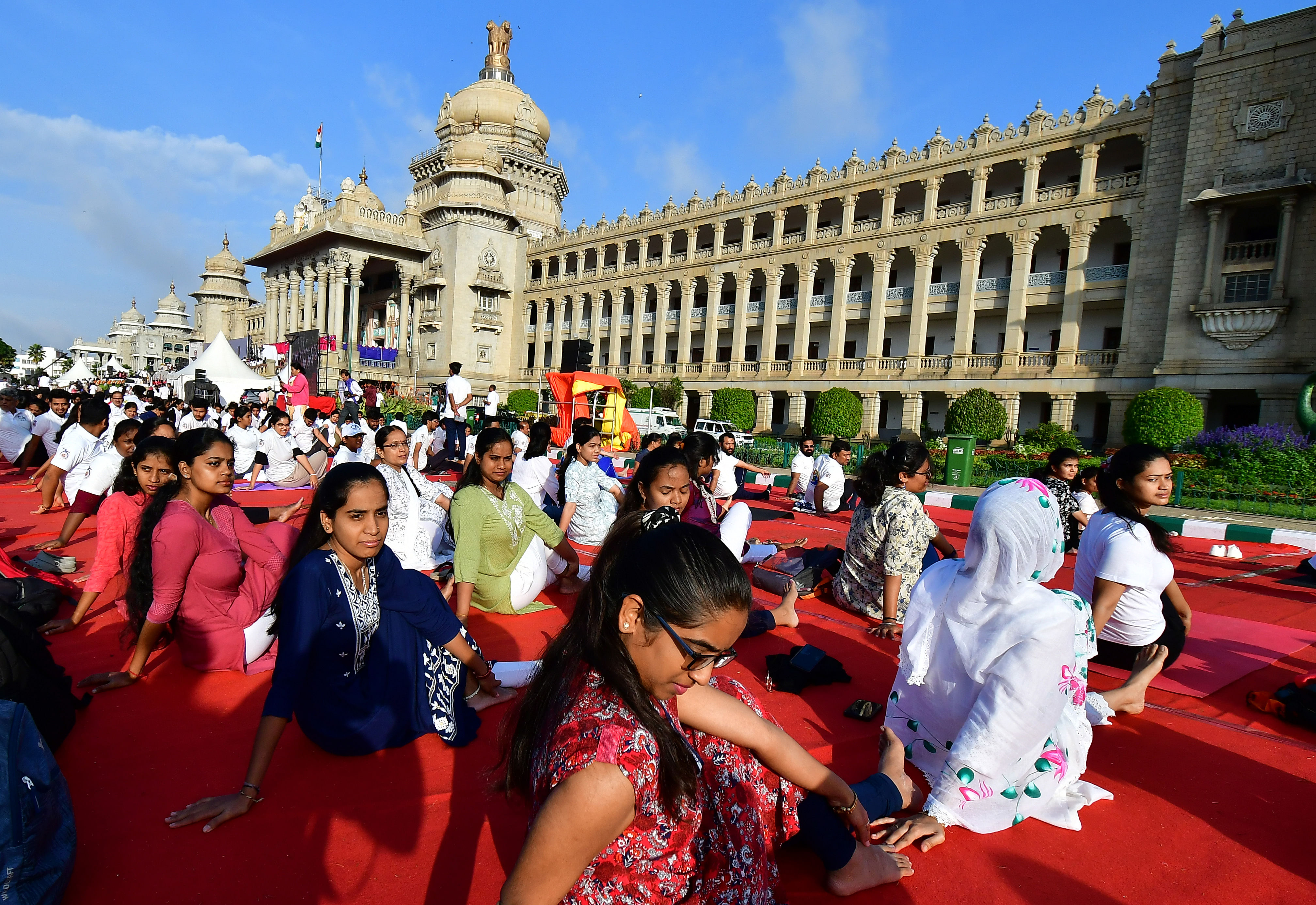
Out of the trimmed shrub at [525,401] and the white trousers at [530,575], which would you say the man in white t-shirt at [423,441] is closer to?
the white trousers at [530,575]

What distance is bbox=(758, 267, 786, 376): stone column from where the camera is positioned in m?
32.2

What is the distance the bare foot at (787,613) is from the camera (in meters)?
4.61

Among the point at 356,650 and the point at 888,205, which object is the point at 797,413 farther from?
the point at 356,650

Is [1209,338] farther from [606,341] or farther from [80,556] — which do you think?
[606,341]

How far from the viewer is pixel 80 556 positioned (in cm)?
577

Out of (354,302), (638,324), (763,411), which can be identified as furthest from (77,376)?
(763,411)

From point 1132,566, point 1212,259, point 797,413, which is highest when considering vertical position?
point 1212,259

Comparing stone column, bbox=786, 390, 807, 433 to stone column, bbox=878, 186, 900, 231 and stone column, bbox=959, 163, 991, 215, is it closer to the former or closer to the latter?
stone column, bbox=878, 186, 900, 231

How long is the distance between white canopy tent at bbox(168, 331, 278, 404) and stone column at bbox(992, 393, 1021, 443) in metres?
25.3

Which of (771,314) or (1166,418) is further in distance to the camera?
(771,314)

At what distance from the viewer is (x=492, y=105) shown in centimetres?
4284

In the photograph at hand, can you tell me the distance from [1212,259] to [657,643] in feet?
83.6

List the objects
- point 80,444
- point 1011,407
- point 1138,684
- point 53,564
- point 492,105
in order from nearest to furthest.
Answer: point 1138,684 → point 53,564 → point 80,444 → point 1011,407 → point 492,105

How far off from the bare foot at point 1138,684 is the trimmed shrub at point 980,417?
20416 millimetres
